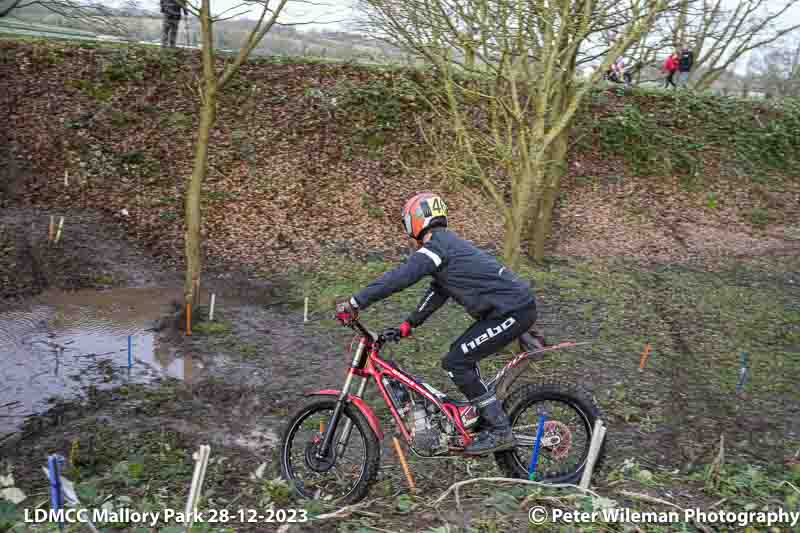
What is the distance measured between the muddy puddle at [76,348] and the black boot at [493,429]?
168 inches

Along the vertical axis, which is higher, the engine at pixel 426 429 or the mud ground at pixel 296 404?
the engine at pixel 426 429

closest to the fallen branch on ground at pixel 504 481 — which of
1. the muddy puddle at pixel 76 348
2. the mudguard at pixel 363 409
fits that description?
the mudguard at pixel 363 409

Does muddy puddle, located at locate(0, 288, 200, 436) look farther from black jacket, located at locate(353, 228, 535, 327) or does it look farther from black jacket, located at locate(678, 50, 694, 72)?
black jacket, located at locate(678, 50, 694, 72)

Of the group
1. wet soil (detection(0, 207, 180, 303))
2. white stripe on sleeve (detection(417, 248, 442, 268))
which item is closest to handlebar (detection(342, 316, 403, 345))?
white stripe on sleeve (detection(417, 248, 442, 268))

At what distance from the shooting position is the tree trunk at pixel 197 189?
938cm

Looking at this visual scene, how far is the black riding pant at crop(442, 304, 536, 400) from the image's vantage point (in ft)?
16.6

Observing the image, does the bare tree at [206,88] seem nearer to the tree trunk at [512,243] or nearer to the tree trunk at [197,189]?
the tree trunk at [197,189]

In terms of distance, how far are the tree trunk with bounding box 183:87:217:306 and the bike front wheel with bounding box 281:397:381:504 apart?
5028 millimetres

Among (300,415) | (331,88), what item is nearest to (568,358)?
(300,415)

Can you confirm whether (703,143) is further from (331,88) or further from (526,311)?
(526,311)

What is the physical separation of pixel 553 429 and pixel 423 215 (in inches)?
79.2

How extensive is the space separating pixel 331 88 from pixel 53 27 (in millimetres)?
7300

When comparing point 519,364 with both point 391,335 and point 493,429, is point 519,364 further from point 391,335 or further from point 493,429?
point 391,335

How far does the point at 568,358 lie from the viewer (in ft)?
29.1
